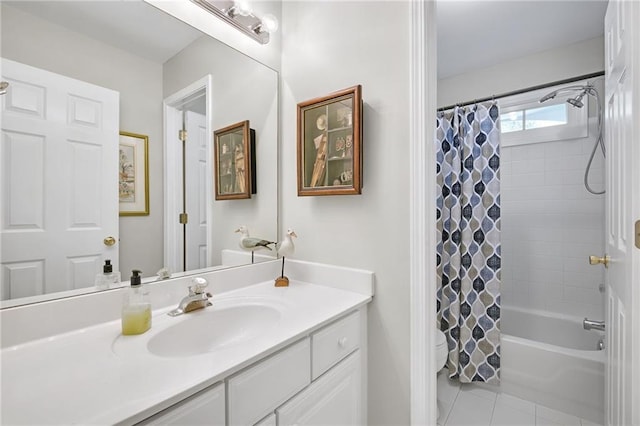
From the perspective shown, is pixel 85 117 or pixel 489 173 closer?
pixel 85 117

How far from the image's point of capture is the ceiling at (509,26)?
1729 millimetres

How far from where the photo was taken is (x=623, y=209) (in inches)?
35.7

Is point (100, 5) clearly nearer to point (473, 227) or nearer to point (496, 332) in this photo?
point (473, 227)

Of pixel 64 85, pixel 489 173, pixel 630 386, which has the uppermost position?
pixel 64 85

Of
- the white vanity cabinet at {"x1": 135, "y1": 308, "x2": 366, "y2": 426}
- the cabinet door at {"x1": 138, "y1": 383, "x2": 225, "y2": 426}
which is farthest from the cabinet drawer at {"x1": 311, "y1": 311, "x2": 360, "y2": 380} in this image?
the cabinet door at {"x1": 138, "y1": 383, "x2": 225, "y2": 426}

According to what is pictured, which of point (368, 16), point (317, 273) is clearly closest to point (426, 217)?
point (317, 273)

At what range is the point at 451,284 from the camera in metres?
1.96

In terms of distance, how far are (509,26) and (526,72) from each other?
0.52 meters

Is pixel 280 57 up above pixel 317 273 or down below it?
above

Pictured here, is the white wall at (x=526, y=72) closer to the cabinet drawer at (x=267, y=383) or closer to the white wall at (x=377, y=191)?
the white wall at (x=377, y=191)

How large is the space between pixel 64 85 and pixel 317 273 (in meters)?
1.13

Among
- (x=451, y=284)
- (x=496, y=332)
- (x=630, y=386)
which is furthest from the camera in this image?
(x=451, y=284)

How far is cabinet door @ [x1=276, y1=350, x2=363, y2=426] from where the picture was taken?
2.64 feet

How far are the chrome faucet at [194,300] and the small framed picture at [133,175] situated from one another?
1.07 feet
